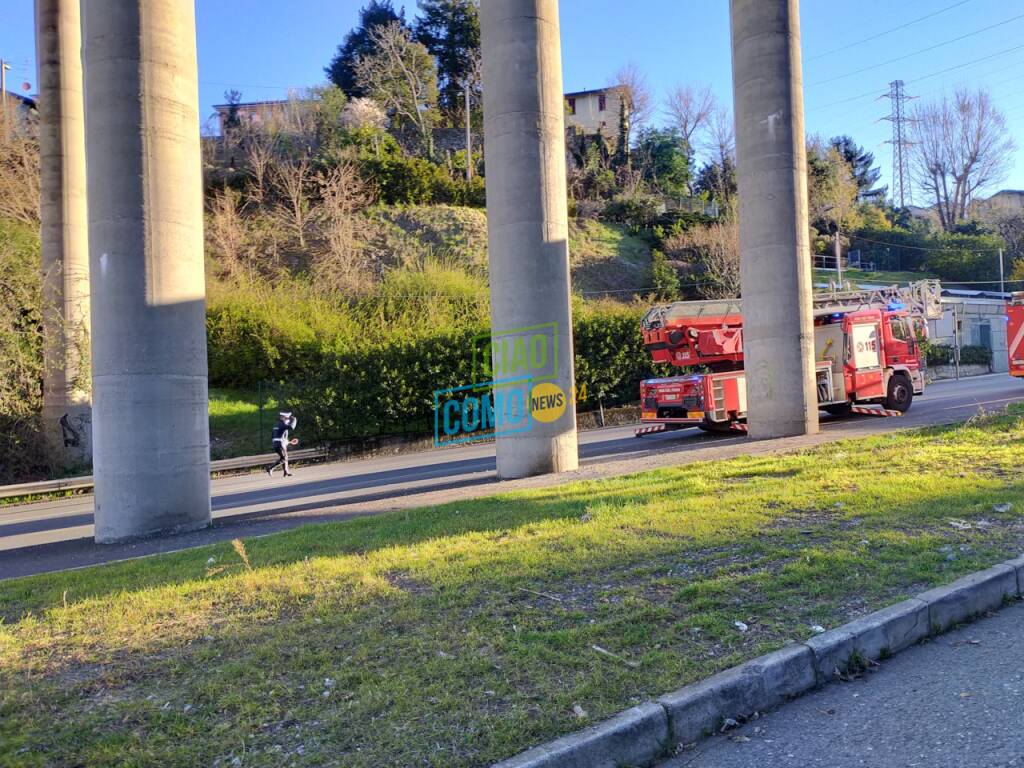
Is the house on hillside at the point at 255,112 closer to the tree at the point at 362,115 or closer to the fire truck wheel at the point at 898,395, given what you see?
the tree at the point at 362,115

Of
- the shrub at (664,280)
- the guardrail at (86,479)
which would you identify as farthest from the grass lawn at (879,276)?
the guardrail at (86,479)

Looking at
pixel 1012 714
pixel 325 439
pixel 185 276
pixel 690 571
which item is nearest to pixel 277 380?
pixel 325 439

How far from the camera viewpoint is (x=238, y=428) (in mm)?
23891

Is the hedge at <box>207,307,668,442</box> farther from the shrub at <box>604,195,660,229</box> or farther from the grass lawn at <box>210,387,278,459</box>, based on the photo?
the shrub at <box>604,195,660,229</box>

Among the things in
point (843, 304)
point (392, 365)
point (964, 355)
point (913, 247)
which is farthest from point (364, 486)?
point (913, 247)

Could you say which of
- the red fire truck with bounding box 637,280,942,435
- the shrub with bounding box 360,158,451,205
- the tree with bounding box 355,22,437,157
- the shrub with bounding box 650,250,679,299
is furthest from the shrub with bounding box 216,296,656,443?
the tree with bounding box 355,22,437,157

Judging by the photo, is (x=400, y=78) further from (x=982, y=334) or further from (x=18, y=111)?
(x=982, y=334)

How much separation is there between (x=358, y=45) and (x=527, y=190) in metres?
46.9

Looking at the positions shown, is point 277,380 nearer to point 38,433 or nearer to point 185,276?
point 38,433

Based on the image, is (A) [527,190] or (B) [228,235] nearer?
(A) [527,190]

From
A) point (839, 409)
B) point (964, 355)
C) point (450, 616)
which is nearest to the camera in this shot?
point (450, 616)

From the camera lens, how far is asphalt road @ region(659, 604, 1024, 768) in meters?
3.53

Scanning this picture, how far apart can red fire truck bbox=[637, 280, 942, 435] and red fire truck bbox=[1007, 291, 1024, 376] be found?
244 cm

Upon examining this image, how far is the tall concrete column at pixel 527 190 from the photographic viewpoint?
42.3 feet
